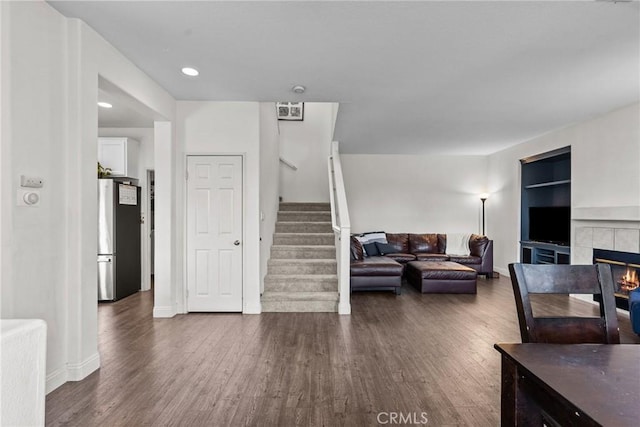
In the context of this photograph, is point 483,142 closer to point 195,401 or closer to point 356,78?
point 356,78

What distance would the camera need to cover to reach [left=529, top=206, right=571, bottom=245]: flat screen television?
5.41 meters

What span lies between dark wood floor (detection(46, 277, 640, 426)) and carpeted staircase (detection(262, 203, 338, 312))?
0.68 feet

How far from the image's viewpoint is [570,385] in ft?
3.02

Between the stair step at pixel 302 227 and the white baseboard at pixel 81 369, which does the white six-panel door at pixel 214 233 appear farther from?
the white baseboard at pixel 81 369

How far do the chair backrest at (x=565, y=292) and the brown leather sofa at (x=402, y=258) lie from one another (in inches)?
147

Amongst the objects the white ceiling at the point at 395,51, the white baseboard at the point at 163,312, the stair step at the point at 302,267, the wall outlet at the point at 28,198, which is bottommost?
the white baseboard at the point at 163,312

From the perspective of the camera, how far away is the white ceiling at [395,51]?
7.47 ft

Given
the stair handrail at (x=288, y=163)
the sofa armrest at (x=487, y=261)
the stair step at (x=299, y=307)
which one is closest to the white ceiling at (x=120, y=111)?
the stair step at (x=299, y=307)

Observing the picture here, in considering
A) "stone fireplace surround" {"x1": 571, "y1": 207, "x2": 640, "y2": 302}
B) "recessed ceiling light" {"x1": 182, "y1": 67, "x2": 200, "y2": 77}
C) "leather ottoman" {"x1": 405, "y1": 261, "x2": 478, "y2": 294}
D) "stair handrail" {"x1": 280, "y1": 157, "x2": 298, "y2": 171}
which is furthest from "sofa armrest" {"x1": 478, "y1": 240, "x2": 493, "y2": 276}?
"recessed ceiling light" {"x1": 182, "y1": 67, "x2": 200, "y2": 77}

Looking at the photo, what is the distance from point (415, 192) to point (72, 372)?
272 inches

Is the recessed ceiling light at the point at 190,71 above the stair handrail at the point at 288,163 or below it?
above

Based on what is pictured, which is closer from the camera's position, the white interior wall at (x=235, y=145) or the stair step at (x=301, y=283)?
the white interior wall at (x=235, y=145)

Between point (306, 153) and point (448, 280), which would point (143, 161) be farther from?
point (448, 280)

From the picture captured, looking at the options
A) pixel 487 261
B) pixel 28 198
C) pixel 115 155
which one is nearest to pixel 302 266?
pixel 28 198
